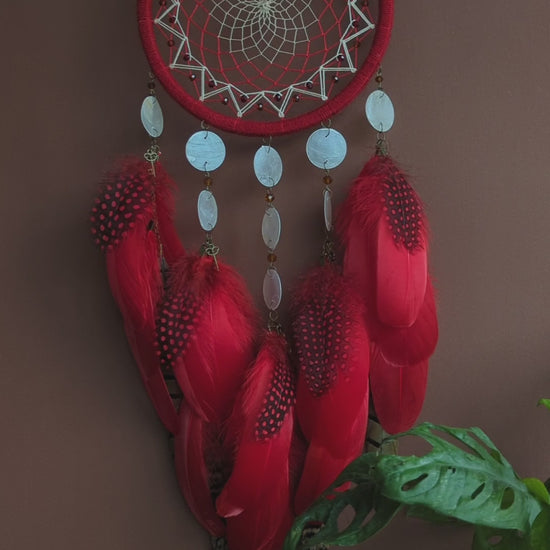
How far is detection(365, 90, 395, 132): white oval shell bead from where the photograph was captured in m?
1.01

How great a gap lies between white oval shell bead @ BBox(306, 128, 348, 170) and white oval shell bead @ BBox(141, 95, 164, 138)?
0.21 meters

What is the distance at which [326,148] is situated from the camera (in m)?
1.01

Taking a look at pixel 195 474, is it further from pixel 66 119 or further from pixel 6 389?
pixel 66 119

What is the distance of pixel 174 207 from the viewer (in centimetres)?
106

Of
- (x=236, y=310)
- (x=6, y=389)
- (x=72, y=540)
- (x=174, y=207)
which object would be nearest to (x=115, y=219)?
(x=174, y=207)

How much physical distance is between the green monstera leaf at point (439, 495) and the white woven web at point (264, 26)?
58cm

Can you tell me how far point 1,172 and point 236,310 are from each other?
42 centimetres

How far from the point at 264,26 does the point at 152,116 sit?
21 cm

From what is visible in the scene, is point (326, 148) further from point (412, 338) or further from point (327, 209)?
point (412, 338)

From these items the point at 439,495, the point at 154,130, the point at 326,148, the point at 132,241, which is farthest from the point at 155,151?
the point at 439,495

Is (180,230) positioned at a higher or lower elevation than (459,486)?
higher

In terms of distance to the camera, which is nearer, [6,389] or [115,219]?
[115,219]

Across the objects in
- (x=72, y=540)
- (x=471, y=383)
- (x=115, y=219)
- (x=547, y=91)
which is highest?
(x=547, y=91)

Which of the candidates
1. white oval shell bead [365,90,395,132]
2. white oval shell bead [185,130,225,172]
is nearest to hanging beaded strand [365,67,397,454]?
white oval shell bead [365,90,395,132]
